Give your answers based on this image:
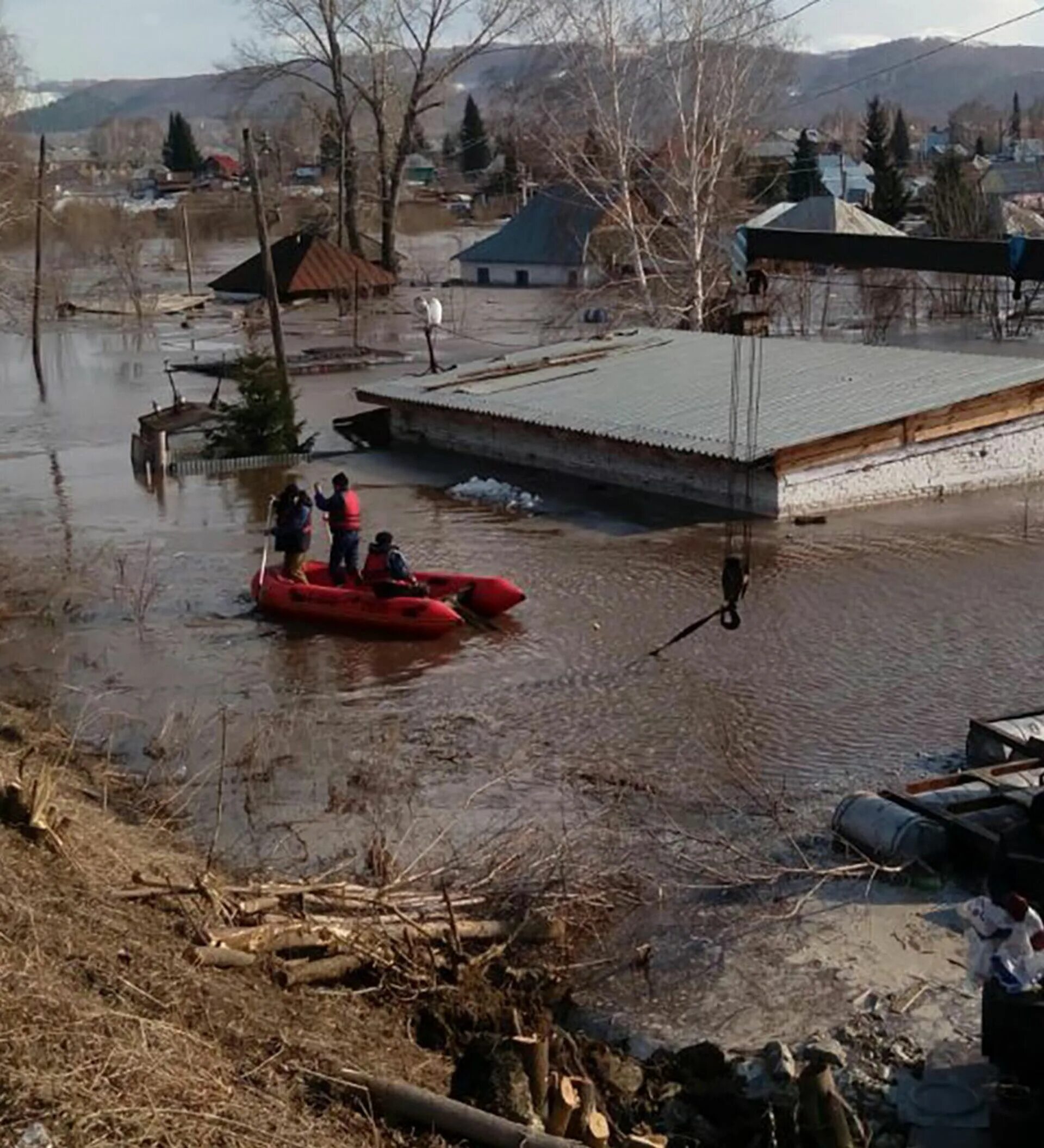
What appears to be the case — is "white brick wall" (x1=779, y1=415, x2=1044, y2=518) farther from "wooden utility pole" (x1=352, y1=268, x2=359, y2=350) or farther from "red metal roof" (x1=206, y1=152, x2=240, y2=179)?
"red metal roof" (x1=206, y1=152, x2=240, y2=179)

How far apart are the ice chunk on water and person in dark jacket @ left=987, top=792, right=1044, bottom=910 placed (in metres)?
16.0

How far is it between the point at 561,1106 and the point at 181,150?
134246mm

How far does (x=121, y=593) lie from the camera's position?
67.0 feet

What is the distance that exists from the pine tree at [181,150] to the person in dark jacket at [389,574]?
122m

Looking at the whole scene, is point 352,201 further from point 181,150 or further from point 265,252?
point 181,150

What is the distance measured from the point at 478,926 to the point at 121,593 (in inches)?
442

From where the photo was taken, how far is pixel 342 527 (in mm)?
19438

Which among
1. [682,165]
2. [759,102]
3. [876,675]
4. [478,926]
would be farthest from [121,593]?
[759,102]

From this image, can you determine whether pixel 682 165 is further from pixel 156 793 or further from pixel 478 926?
pixel 478 926

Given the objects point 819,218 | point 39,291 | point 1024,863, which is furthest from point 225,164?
point 1024,863

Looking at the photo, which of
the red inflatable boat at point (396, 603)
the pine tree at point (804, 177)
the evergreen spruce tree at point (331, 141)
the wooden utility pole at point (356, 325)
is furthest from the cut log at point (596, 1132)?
the pine tree at point (804, 177)

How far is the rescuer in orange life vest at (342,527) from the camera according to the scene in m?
19.3

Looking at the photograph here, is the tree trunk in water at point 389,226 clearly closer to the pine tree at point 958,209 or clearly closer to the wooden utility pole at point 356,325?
the wooden utility pole at point 356,325

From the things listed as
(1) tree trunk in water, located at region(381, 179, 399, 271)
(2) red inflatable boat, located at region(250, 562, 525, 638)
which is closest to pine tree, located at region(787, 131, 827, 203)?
(1) tree trunk in water, located at region(381, 179, 399, 271)
